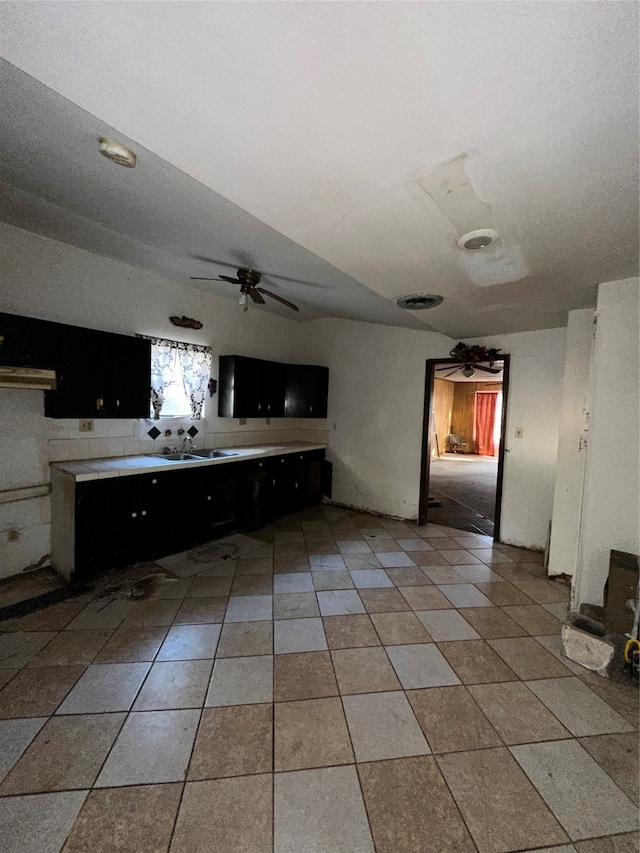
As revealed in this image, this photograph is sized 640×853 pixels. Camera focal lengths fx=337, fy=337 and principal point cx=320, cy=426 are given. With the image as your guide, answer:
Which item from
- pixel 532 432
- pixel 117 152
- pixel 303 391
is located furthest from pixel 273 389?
pixel 117 152

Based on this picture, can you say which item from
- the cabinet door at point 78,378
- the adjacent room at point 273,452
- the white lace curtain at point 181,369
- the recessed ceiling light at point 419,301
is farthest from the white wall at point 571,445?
the cabinet door at point 78,378

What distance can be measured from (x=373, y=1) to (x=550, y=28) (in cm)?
41

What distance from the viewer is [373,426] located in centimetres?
473

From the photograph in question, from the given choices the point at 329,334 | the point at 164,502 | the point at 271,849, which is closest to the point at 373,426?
the point at 329,334

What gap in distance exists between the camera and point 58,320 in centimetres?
291

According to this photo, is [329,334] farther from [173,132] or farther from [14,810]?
[14,810]

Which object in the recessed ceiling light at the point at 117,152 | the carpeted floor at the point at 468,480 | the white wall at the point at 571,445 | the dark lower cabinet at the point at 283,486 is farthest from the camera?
the carpeted floor at the point at 468,480

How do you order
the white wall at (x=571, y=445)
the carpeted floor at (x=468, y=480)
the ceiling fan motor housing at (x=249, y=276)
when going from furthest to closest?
the carpeted floor at (x=468, y=480) < the white wall at (x=571, y=445) < the ceiling fan motor housing at (x=249, y=276)

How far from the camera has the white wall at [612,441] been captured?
214cm

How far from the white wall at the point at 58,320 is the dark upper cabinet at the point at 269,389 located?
0.45 metres

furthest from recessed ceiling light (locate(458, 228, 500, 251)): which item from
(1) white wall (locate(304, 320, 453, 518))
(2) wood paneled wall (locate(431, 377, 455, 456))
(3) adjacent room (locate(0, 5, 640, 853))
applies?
(2) wood paneled wall (locate(431, 377, 455, 456))

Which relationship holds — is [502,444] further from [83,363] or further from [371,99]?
[83,363]

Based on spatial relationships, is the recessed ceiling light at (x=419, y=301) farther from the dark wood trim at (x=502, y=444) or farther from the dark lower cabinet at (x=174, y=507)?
the dark lower cabinet at (x=174, y=507)

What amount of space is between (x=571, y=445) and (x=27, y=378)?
14.4 ft
